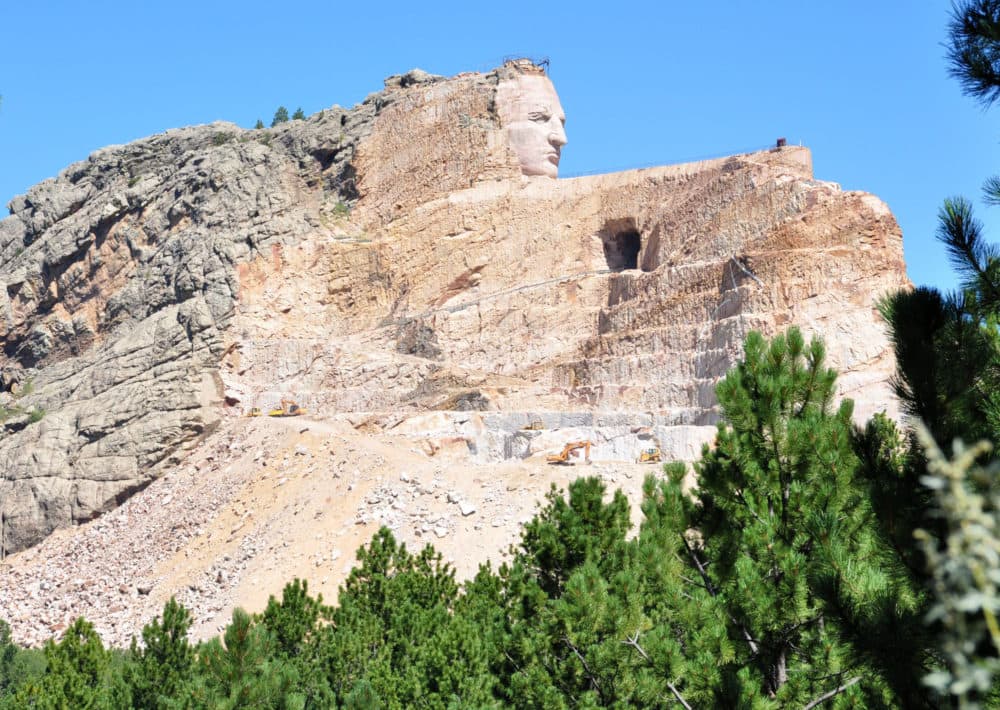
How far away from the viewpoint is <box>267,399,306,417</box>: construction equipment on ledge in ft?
134

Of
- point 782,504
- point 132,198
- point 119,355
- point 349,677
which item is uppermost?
point 132,198

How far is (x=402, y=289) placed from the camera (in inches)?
1857

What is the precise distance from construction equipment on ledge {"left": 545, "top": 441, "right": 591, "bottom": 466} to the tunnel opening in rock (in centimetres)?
1319

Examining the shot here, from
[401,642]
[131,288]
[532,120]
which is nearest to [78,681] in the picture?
[401,642]

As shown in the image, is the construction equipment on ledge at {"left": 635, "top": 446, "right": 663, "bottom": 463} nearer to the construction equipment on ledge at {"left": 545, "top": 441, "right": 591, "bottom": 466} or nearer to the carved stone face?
the construction equipment on ledge at {"left": 545, "top": 441, "right": 591, "bottom": 466}

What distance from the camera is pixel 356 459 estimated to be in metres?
34.4

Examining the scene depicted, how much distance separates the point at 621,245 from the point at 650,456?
15047mm

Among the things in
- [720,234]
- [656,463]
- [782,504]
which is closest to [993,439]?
[782,504]

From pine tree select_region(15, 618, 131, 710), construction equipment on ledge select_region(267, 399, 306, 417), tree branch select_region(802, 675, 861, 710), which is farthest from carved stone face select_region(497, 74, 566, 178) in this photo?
tree branch select_region(802, 675, 861, 710)

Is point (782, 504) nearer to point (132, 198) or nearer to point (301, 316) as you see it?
point (301, 316)

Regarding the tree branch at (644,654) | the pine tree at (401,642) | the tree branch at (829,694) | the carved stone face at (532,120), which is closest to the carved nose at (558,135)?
the carved stone face at (532,120)

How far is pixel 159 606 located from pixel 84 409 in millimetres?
15635

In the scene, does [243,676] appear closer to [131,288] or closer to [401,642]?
[401,642]

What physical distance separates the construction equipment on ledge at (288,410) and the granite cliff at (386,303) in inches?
23.4
